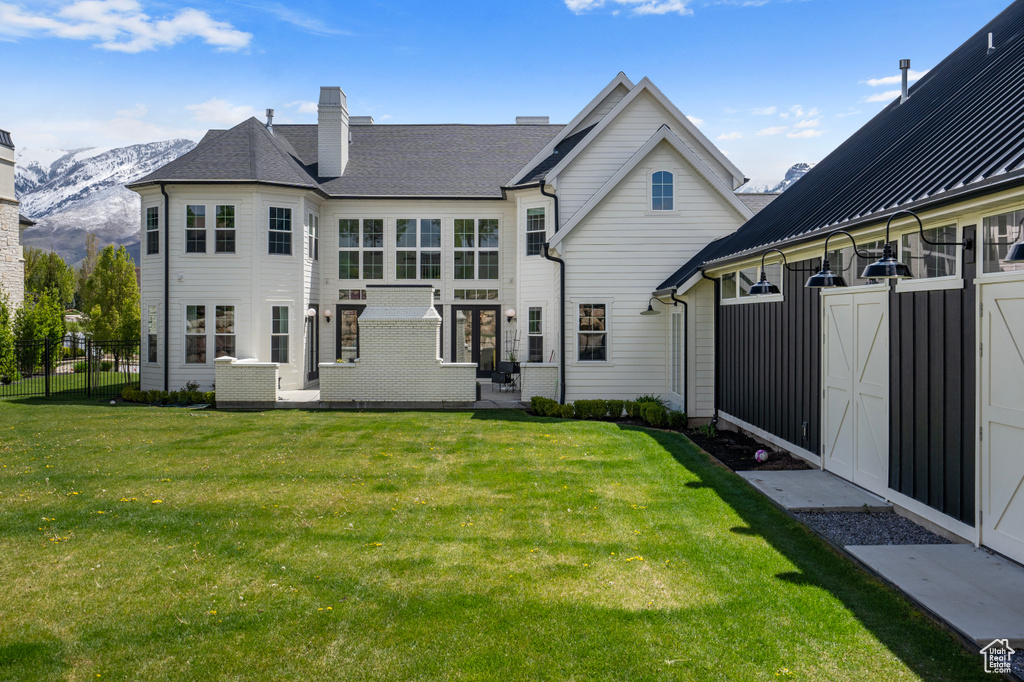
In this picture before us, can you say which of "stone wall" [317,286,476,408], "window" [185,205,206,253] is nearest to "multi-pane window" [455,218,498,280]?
"stone wall" [317,286,476,408]

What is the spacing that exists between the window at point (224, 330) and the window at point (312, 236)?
288 cm

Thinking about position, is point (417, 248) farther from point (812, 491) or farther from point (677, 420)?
point (812, 491)

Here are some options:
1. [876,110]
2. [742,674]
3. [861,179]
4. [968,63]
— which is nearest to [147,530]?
[742,674]

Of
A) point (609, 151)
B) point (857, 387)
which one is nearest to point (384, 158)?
point (609, 151)

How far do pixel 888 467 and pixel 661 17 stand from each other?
13.2m

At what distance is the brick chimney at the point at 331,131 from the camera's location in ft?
73.4

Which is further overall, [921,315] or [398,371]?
[398,371]

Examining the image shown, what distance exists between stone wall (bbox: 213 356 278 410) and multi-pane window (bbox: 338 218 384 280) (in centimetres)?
573

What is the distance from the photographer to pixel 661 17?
658 inches

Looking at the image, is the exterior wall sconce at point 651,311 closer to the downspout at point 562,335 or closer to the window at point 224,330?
the downspout at point 562,335

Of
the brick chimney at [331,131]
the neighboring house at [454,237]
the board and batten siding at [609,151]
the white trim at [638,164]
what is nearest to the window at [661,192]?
the neighboring house at [454,237]

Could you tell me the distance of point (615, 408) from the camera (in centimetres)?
1578

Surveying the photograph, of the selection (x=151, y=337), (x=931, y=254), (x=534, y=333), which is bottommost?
(x=151, y=337)

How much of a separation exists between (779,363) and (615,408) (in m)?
5.50
